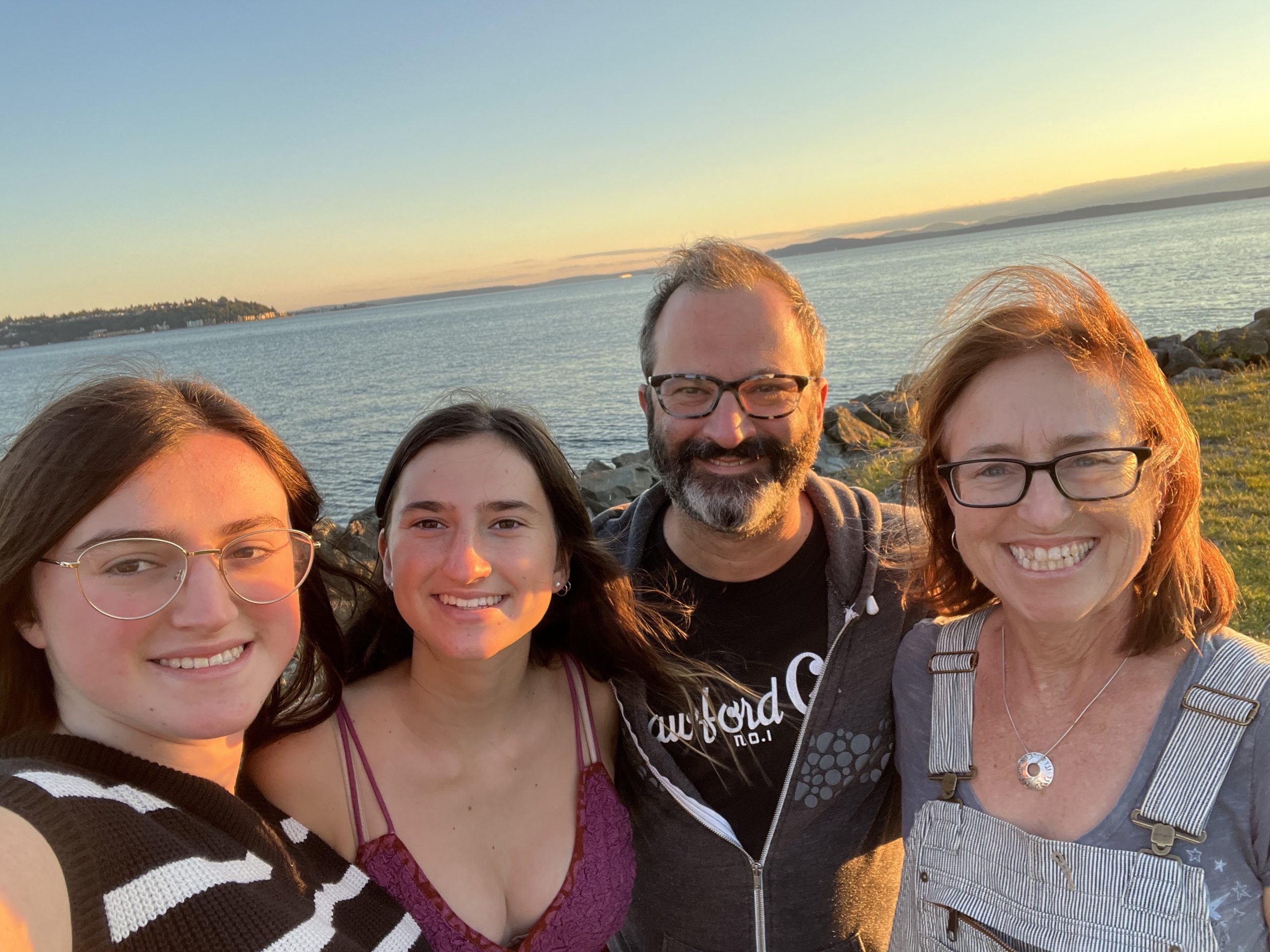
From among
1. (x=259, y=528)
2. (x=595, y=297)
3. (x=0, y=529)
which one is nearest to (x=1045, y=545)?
(x=259, y=528)

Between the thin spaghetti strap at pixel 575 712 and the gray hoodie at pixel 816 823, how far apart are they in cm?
21

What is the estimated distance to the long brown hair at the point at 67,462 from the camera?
2031 millimetres

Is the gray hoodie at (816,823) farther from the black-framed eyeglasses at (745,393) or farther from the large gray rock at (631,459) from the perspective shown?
A: the large gray rock at (631,459)

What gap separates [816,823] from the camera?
3.26 metres

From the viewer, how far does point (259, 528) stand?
238 cm

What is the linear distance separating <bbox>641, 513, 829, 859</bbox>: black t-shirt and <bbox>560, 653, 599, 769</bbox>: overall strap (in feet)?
0.89

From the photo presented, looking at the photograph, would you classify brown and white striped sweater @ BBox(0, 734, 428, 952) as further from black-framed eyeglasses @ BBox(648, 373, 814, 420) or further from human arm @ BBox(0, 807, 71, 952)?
black-framed eyeglasses @ BBox(648, 373, 814, 420)

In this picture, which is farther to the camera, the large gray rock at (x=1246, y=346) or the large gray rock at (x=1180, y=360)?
the large gray rock at (x=1180, y=360)

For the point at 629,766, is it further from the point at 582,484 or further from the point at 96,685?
the point at 582,484

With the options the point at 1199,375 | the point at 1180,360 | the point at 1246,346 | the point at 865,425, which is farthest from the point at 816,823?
the point at 1246,346

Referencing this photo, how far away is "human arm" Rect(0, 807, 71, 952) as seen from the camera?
1541 millimetres

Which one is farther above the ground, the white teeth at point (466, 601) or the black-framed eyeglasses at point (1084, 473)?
the black-framed eyeglasses at point (1084, 473)

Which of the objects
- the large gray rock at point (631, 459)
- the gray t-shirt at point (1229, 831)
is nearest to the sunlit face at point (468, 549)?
the gray t-shirt at point (1229, 831)

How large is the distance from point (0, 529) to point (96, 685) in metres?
0.47
